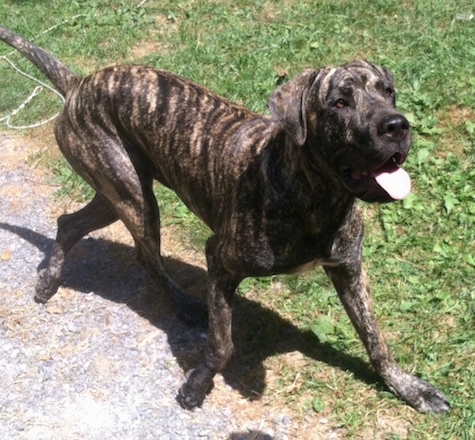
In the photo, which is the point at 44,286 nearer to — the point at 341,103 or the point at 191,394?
the point at 191,394

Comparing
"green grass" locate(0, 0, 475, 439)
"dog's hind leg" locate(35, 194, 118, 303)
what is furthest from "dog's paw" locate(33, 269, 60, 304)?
"green grass" locate(0, 0, 475, 439)

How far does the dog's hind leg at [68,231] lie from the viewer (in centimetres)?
495

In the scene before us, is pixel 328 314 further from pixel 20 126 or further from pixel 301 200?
pixel 20 126

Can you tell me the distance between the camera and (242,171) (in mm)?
3811

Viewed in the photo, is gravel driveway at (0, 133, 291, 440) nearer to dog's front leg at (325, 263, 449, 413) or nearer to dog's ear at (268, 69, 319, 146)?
dog's front leg at (325, 263, 449, 413)

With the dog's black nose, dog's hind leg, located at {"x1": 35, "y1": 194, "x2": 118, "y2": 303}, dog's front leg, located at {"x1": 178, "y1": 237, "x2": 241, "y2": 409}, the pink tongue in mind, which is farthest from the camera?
dog's hind leg, located at {"x1": 35, "y1": 194, "x2": 118, "y2": 303}

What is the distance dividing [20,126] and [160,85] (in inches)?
124

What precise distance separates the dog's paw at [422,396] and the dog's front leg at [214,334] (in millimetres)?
943

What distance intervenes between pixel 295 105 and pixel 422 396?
5.73ft

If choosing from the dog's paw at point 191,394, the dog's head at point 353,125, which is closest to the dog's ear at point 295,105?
the dog's head at point 353,125

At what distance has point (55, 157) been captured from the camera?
21.4ft

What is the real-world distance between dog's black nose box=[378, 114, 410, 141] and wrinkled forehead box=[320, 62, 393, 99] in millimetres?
261

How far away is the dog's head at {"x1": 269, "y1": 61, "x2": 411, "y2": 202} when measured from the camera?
122 inches

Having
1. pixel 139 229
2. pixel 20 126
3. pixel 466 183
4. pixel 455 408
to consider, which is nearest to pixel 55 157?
pixel 20 126
